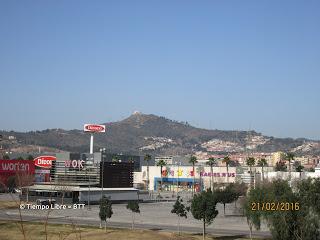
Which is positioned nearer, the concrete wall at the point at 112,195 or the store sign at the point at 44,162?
the concrete wall at the point at 112,195

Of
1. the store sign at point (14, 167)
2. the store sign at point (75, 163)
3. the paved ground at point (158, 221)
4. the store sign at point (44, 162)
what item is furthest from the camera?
the store sign at point (14, 167)

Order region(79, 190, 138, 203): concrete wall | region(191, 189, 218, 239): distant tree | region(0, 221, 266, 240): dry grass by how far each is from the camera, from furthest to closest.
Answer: region(79, 190, 138, 203): concrete wall
region(191, 189, 218, 239): distant tree
region(0, 221, 266, 240): dry grass

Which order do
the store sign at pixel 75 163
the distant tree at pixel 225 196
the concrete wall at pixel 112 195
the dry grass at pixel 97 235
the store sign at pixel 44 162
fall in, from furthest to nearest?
the store sign at pixel 44 162 → the store sign at pixel 75 163 → the concrete wall at pixel 112 195 → the distant tree at pixel 225 196 → the dry grass at pixel 97 235

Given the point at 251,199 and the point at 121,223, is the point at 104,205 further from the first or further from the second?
the point at 251,199

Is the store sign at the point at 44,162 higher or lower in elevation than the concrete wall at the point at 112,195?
higher

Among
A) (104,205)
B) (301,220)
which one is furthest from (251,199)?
(104,205)

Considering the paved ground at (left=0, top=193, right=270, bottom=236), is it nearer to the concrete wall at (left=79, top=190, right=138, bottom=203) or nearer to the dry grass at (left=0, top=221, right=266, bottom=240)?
the dry grass at (left=0, top=221, right=266, bottom=240)

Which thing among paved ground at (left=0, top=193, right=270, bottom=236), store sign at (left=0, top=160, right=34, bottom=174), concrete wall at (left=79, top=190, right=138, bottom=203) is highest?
store sign at (left=0, top=160, right=34, bottom=174)

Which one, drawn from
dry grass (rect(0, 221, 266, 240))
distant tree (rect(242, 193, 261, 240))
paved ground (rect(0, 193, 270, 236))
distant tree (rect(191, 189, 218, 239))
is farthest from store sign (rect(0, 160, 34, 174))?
distant tree (rect(242, 193, 261, 240))

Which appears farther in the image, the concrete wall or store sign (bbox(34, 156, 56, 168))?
store sign (bbox(34, 156, 56, 168))

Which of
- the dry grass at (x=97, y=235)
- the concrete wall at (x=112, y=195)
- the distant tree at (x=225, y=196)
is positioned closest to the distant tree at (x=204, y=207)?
the dry grass at (x=97, y=235)

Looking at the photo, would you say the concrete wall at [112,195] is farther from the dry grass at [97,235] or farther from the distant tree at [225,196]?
the dry grass at [97,235]

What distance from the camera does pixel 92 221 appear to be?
85.9 m

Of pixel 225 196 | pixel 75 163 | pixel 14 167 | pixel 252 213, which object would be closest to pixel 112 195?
pixel 75 163
